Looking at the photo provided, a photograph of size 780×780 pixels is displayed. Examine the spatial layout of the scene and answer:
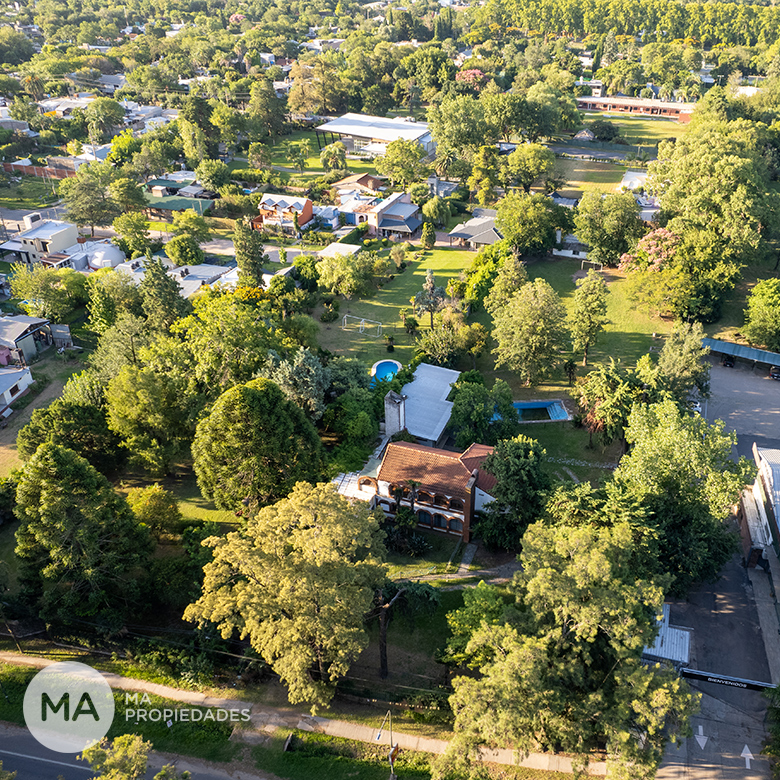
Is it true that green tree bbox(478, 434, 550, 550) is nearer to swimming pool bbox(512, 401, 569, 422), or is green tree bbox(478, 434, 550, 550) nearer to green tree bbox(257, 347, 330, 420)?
swimming pool bbox(512, 401, 569, 422)

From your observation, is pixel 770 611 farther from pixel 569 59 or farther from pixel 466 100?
pixel 569 59

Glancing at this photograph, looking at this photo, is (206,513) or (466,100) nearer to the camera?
(206,513)

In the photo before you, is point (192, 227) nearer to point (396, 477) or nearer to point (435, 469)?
point (396, 477)

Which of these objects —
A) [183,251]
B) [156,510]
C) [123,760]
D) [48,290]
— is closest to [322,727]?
[123,760]

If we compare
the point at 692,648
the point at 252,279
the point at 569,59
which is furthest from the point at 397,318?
the point at 569,59

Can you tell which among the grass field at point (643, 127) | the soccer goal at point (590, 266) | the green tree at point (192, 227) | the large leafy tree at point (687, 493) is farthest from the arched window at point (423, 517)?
the grass field at point (643, 127)

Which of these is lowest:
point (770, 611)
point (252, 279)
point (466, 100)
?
point (770, 611)

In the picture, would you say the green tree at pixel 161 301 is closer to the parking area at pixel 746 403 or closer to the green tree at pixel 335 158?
the parking area at pixel 746 403
